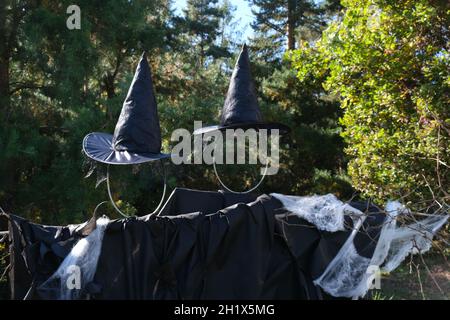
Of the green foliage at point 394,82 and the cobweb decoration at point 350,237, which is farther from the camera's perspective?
the green foliage at point 394,82

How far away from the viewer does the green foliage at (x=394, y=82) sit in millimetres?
5375

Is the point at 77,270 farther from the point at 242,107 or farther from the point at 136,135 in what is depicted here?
the point at 242,107

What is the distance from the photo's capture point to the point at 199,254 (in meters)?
2.53

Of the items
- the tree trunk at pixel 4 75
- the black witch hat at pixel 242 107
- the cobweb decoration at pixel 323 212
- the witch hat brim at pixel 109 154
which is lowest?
the cobweb decoration at pixel 323 212

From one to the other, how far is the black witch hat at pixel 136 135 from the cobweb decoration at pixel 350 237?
93 centimetres

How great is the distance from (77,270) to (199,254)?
0.56m

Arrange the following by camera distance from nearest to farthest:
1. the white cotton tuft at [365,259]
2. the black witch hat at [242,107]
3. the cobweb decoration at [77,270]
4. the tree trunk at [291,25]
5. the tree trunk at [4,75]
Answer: the cobweb decoration at [77,270] → the white cotton tuft at [365,259] → the black witch hat at [242,107] → the tree trunk at [4,75] → the tree trunk at [291,25]

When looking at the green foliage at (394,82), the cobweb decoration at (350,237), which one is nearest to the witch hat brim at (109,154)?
the cobweb decoration at (350,237)

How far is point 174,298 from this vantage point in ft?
8.13

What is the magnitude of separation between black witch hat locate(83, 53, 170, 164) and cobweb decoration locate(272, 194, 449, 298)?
93cm

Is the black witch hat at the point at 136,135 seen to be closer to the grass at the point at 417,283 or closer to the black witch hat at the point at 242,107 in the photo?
the black witch hat at the point at 242,107

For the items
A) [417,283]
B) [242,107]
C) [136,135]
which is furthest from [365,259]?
[417,283]

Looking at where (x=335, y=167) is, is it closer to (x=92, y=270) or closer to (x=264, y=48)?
(x=264, y=48)
